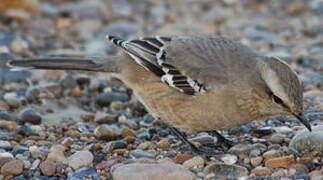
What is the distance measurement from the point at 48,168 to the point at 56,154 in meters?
0.27

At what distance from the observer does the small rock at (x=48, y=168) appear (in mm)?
6125

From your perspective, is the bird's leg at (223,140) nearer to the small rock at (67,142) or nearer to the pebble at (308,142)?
the pebble at (308,142)

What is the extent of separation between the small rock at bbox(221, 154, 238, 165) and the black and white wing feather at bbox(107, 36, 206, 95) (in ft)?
1.98

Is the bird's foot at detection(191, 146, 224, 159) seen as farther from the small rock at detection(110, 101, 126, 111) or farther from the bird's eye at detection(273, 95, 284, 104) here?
the small rock at detection(110, 101, 126, 111)

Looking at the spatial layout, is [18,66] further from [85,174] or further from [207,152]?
[207,152]

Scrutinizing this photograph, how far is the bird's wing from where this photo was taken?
6469 mm

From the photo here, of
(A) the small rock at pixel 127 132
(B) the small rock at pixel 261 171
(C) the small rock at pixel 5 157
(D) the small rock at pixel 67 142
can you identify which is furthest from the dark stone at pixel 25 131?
(B) the small rock at pixel 261 171

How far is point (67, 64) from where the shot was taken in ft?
23.8

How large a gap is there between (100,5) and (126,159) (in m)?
5.70

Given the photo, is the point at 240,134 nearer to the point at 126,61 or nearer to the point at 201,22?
the point at 126,61

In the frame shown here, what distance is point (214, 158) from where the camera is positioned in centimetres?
635

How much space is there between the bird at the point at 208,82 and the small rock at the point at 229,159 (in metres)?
0.26

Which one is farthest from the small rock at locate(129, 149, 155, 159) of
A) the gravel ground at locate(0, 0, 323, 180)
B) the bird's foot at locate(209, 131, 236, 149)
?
the bird's foot at locate(209, 131, 236, 149)

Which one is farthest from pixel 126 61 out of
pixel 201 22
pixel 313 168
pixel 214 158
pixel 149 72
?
pixel 201 22
